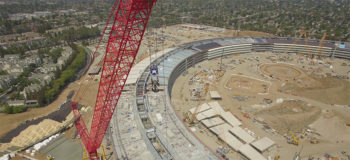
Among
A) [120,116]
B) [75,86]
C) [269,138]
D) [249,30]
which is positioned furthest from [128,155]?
[249,30]

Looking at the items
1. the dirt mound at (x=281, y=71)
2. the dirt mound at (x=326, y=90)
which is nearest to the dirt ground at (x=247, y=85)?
the dirt mound at (x=326, y=90)

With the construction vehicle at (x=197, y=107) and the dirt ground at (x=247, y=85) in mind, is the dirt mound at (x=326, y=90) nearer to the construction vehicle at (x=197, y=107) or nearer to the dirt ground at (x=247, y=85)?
the dirt ground at (x=247, y=85)

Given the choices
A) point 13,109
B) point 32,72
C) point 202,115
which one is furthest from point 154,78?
point 32,72

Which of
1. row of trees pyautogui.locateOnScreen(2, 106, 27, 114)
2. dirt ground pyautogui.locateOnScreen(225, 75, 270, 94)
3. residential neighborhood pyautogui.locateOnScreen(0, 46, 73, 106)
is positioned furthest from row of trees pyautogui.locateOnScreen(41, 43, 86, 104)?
dirt ground pyautogui.locateOnScreen(225, 75, 270, 94)

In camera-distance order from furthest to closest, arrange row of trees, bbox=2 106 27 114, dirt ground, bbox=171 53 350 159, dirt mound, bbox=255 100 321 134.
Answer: row of trees, bbox=2 106 27 114 < dirt mound, bbox=255 100 321 134 < dirt ground, bbox=171 53 350 159

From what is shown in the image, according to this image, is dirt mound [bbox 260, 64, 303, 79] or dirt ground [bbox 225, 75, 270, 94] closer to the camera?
dirt ground [bbox 225, 75, 270, 94]

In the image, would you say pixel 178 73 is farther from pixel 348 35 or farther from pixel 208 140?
pixel 348 35

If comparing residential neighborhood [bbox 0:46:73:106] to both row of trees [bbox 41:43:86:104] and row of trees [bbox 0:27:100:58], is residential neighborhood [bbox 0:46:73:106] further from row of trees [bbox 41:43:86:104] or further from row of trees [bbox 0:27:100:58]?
row of trees [bbox 0:27:100:58]
